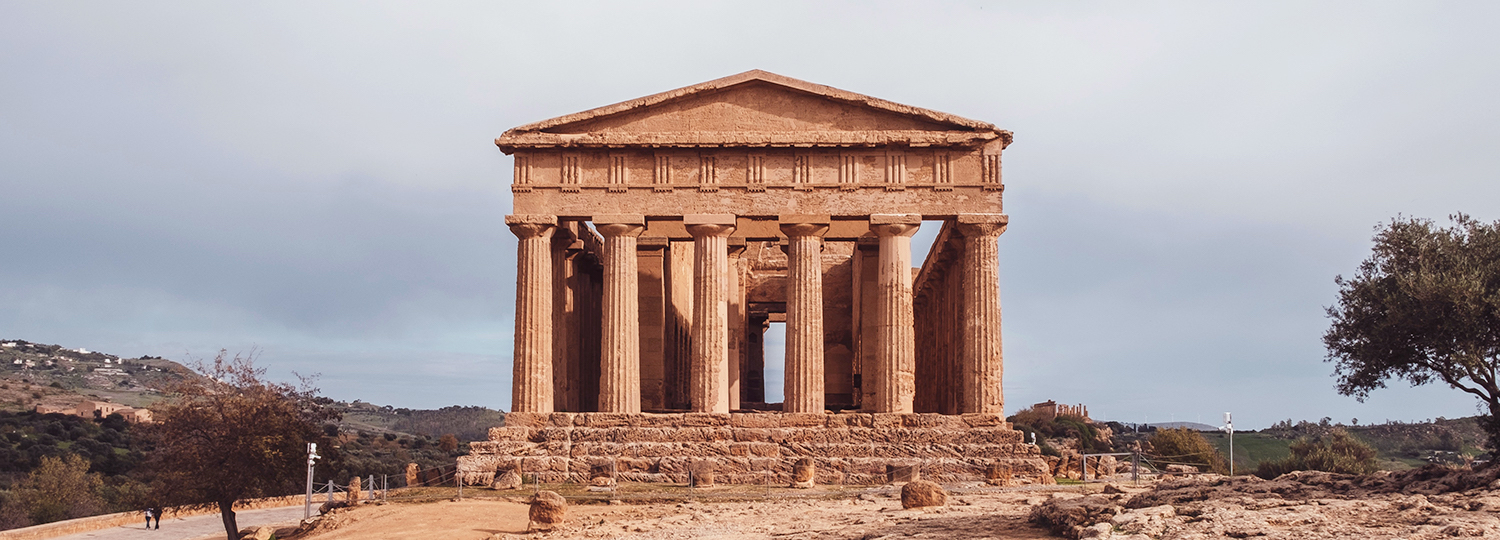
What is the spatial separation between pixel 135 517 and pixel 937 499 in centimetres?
2925

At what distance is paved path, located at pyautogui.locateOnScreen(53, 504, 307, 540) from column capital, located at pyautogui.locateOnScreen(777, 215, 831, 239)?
625 inches

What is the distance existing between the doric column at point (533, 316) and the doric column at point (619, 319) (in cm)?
125

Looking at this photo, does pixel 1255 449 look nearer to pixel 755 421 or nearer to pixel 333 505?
pixel 755 421

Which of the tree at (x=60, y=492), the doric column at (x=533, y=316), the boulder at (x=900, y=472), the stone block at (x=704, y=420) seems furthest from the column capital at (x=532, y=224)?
the tree at (x=60, y=492)

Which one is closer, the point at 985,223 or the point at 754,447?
the point at 754,447

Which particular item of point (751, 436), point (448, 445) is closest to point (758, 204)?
point (751, 436)

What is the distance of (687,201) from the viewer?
29.2m

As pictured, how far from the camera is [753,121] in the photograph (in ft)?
95.8

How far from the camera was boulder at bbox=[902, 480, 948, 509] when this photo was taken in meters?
18.9

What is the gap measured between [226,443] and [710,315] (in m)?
11.6

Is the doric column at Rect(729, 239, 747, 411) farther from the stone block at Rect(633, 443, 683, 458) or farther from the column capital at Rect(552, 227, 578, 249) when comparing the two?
the stone block at Rect(633, 443, 683, 458)

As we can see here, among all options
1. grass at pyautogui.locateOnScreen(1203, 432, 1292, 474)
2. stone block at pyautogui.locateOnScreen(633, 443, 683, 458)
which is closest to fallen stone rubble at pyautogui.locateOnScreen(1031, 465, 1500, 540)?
stone block at pyautogui.locateOnScreen(633, 443, 683, 458)

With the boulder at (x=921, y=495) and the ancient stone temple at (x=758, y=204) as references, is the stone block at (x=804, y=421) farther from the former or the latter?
the boulder at (x=921, y=495)

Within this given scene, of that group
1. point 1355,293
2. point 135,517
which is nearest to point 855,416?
point 1355,293
